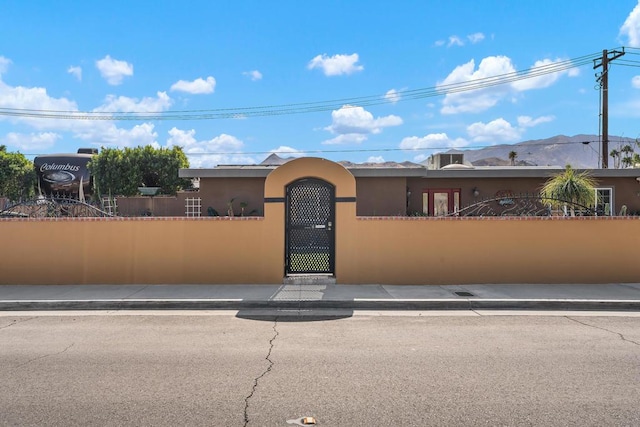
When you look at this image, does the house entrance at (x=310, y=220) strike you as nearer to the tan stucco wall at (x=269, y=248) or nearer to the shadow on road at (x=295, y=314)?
the tan stucco wall at (x=269, y=248)

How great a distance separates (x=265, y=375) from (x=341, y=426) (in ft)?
4.76

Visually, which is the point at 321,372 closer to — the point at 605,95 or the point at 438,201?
the point at 438,201

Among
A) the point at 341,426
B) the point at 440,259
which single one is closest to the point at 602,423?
the point at 341,426

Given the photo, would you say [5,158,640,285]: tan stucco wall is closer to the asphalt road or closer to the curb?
the curb

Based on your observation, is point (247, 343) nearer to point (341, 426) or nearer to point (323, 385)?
point (323, 385)

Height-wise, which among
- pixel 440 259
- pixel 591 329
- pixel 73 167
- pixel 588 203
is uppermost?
pixel 73 167

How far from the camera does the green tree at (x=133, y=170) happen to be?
110ft

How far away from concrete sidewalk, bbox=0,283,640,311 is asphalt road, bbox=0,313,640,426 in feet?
3.30

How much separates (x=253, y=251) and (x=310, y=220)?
1.47 m

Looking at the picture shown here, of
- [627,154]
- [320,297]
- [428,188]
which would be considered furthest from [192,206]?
[627,154]

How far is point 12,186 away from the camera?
39.5 metres

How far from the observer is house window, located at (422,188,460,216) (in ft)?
64.3

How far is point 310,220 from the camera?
10805 millimetres

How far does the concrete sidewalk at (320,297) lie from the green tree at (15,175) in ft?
111
